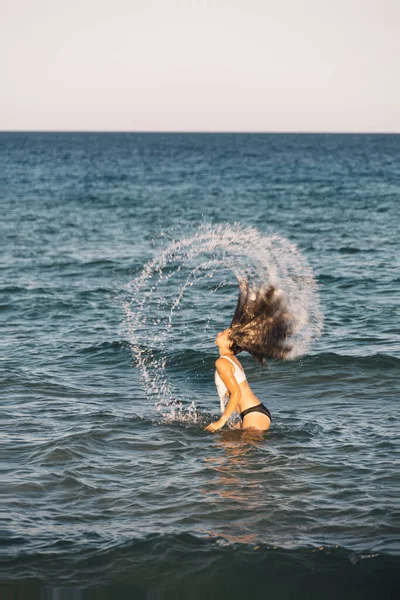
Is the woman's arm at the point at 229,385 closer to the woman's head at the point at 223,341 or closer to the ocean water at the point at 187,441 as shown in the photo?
the woman's head at the point at 223,341

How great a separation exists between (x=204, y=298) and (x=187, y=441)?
1151 centimetres

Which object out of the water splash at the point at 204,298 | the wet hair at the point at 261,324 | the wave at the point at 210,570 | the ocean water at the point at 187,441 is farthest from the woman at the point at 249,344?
the wave at the point at 210,570

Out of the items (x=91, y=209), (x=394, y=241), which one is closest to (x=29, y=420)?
(x=394, y=241)

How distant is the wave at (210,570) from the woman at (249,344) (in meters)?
2.94

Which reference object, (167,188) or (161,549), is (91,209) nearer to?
(167,188)

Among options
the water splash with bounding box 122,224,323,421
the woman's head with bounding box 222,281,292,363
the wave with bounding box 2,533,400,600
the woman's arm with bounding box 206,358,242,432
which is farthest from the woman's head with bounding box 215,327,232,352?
the wave with bounding box 2,533,400,600

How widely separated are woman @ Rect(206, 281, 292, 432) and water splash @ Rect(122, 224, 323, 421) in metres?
0.23

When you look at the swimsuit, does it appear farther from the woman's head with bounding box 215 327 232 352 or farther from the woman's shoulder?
the woman's head with bounding box 215 327 232 352

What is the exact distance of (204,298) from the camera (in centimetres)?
2372

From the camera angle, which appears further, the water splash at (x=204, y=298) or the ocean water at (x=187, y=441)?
the water splash at (x=204, y=298)

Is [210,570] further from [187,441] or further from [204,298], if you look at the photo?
[204,298]

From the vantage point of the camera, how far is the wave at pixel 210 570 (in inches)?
334

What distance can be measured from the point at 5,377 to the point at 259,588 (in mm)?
8513

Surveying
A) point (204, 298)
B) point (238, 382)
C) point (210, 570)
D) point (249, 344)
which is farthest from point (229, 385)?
point (204, 298)
